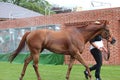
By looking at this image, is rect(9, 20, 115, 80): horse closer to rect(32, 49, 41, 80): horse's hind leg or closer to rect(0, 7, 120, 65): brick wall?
rect(32, 49, 41, 80): horse's hind leg

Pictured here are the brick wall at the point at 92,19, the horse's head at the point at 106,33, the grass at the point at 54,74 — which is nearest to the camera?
the horse's head at the point at 106,33

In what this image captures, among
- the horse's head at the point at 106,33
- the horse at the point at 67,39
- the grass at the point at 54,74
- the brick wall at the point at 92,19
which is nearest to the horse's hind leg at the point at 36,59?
the horse at the point at 67,39

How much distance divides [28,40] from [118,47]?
1010cm

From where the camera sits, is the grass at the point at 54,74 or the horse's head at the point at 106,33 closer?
the horse's head at the point at 106,33

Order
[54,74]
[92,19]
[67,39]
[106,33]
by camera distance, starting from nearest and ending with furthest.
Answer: [106,33]
[67,39]
[54,74]
[92,19]

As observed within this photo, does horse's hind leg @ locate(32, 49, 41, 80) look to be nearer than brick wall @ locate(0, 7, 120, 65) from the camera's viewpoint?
Yes

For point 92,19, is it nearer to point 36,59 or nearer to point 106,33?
point 106,33

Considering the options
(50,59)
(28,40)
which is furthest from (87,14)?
(28,40)

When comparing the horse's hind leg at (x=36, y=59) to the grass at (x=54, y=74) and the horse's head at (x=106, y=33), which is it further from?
the horse's head at (x=106, y=33)

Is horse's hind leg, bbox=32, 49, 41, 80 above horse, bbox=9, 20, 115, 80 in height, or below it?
below

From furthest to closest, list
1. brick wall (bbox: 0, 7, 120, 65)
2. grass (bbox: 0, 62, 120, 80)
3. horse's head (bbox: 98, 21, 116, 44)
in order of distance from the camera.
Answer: brick wall (bbox: 0, 7, 120, 65) < grass (bbox: 0, 62, 120, 80) < horse's head (bbox: 98, 21, 116, 44)

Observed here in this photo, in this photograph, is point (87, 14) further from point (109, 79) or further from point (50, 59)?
point (109, 79)

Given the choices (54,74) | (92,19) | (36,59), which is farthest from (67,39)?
(92,19)

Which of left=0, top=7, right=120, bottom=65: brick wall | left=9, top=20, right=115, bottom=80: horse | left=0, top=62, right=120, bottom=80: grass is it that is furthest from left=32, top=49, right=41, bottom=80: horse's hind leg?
left=0, top=7, right=120, bottom=65: brick wall
